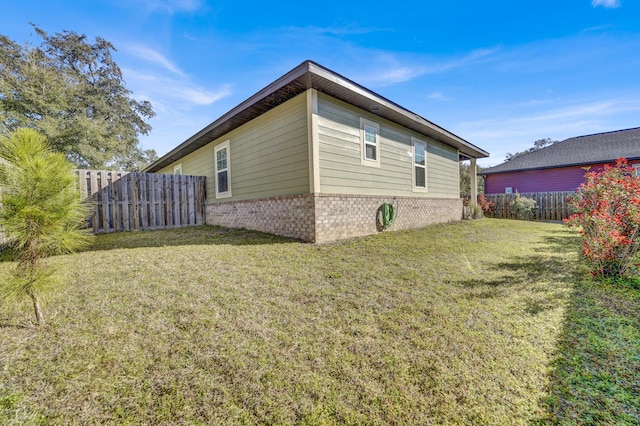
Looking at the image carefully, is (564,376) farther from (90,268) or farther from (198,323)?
(90,268)

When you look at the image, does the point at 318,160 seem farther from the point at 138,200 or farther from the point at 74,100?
the point at 74,100

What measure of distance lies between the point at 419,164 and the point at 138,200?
9533 mm

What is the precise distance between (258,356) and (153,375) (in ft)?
2.38

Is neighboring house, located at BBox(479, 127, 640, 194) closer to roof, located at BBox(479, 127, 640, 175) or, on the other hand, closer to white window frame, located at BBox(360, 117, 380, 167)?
roof, located at BBox(479, 127, 640, 175)

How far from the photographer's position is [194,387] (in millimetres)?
1691

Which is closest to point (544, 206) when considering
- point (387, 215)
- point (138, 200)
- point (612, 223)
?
point (387, 215)

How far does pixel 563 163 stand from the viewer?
14.8 m

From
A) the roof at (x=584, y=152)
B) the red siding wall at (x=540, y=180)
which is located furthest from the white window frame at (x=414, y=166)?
the roof at (x=584, y=152)

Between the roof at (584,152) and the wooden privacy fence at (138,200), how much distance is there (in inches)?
753

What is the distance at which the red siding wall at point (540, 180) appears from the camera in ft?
48.3

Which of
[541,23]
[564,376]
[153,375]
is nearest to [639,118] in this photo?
[541,23]

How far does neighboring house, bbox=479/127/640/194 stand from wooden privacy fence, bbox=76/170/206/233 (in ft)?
62.8

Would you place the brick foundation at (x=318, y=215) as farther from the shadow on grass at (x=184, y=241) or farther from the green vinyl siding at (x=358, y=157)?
the shadow on grass at (x=184, y=241)

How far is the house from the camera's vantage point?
18.9 ft
